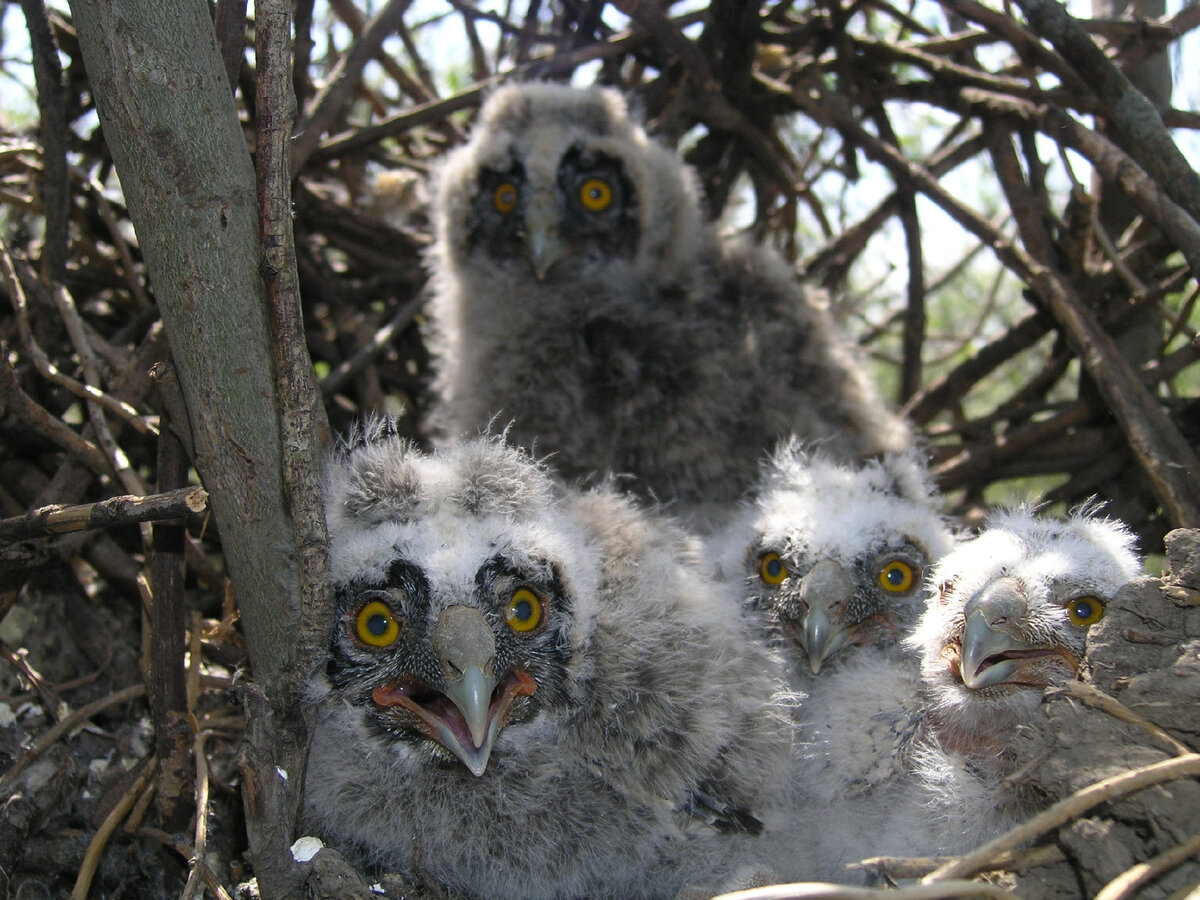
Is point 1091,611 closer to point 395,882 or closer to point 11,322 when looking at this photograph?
point 395,882

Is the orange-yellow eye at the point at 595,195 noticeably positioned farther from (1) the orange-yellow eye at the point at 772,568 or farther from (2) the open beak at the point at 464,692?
(2) the open beak at the point at 464,692

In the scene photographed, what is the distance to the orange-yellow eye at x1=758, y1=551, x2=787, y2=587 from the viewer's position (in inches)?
92.0

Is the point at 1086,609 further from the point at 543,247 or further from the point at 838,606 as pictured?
the point at 543,247

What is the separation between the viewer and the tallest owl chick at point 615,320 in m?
2.82

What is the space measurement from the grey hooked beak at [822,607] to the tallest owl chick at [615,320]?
655mm

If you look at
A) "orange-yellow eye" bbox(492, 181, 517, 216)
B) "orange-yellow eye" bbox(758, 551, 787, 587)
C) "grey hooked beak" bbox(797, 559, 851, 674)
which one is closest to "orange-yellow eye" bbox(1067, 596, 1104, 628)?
"grey hooked beak" bbox(797, 559, 851, 674)

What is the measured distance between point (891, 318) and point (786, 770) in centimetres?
246

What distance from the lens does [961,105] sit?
290 centimetres

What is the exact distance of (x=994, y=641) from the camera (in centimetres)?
170

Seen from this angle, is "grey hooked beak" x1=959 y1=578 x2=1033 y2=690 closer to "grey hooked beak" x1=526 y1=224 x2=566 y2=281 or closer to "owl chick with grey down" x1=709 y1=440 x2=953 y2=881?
"owl chick with grey down" x1=709 y1=440 x2=953 y2=881

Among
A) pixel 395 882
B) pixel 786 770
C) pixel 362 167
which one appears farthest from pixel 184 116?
pixel 362 167

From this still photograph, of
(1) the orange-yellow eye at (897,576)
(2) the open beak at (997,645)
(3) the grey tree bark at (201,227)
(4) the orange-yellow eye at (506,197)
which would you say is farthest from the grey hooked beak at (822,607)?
(4) the orange-yellow eye at (506,197)

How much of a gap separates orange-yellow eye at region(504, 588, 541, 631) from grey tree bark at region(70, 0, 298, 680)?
0.39 metres

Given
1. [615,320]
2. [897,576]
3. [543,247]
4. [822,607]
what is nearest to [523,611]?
[822,607]
